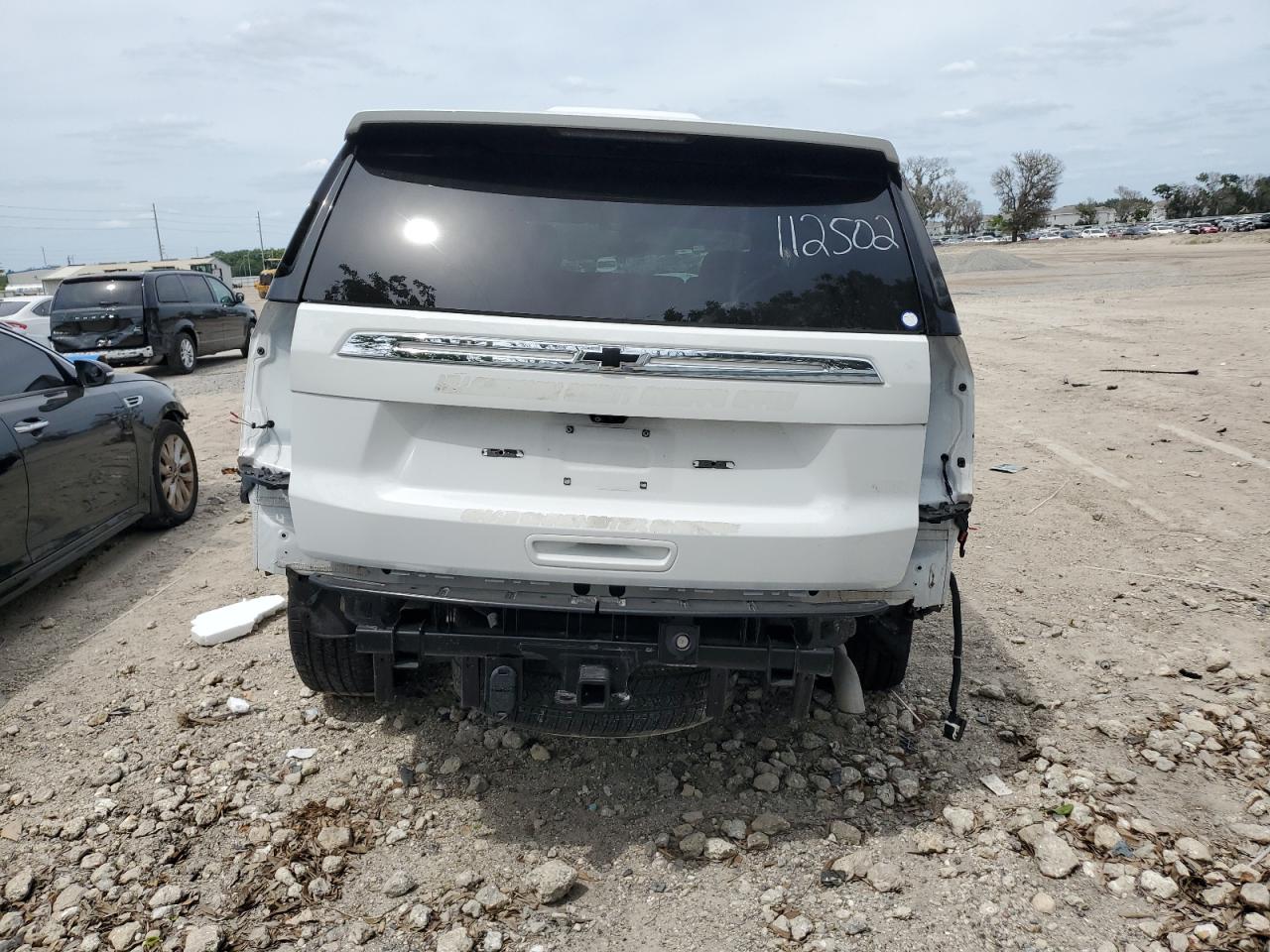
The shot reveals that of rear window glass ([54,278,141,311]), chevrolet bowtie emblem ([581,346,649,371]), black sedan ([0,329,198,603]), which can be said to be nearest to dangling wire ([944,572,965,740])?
chevrolet bowtie emblem ([581,346,649,371])

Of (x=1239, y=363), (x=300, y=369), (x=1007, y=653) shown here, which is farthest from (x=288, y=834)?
(x=1239, y=363)

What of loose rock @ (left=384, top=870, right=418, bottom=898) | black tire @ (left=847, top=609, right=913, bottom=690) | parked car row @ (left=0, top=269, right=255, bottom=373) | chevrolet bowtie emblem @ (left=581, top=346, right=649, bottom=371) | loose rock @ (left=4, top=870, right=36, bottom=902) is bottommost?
loose rock @ (left=384, top=870, right=418, bottom=898)

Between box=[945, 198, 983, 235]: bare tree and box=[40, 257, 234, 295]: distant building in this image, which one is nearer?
box=[40, 257, 234, 295]: distant building

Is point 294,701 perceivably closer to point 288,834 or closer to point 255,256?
point 288,834

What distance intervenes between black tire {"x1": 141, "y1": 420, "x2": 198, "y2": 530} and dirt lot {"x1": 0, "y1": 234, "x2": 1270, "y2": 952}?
735 millimetres

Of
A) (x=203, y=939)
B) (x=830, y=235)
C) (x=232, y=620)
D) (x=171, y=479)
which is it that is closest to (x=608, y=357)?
(x=830, y=235)

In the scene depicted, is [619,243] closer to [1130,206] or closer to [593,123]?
[593,123]

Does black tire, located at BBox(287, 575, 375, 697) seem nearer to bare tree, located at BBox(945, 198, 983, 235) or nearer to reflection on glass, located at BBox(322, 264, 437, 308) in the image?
reflection on glass, located at BBox(322, 264, 437, 308)

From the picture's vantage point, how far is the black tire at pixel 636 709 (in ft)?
10.0

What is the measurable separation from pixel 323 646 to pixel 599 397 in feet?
5.29

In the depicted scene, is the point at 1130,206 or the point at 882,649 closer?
the point at 882,649

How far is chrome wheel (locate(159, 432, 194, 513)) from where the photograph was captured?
639 centimetres

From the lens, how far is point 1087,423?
9391 millimetres

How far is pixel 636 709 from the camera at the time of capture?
3.12m
